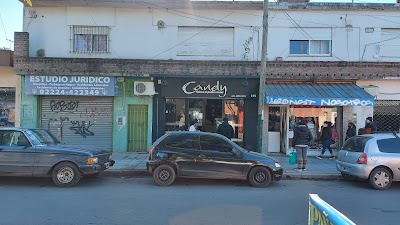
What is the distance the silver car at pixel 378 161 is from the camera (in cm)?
878

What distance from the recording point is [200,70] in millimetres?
14125

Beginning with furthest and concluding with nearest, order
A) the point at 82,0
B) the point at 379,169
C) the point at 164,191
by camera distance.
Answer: the point at 82,0
the point at 379,169
the point at 164,191

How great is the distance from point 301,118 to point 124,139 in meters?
7.86

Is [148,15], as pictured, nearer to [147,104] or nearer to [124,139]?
[147,104]

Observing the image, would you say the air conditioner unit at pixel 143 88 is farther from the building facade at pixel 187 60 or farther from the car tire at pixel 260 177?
the car tire at pixel 260 177

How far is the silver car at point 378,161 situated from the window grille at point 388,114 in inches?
229

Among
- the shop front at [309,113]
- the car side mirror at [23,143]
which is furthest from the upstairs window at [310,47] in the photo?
the car side mirror at [23,143]

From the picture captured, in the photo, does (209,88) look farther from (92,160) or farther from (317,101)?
(92,160)

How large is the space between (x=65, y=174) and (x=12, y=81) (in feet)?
27.6

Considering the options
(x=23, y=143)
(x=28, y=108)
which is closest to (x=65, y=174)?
(x=23, y=143)

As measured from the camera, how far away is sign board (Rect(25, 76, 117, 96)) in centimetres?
1383

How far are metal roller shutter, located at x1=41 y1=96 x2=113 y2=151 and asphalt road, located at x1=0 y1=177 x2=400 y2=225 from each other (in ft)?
17.3

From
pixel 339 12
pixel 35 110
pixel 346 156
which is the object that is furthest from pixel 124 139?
pixel 339 12

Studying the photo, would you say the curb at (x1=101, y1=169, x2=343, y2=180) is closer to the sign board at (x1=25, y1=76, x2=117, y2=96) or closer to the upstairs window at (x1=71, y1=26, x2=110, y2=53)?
the sign board at (x1=25, y1=76, x2=117, y2=96)
